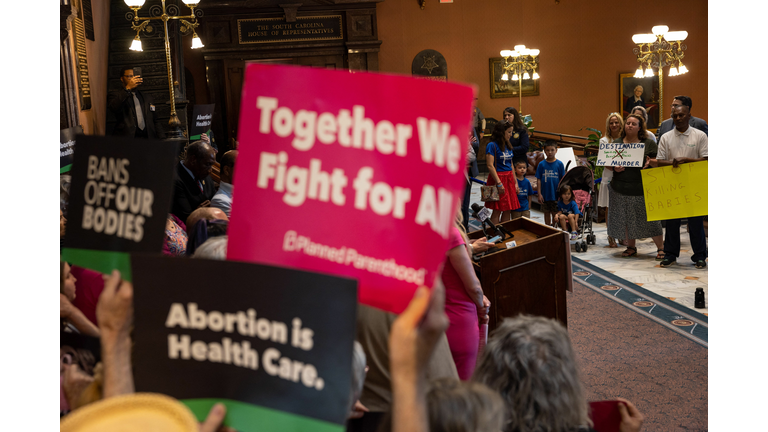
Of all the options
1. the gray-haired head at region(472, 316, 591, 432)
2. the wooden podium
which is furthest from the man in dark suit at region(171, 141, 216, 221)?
the gray-haired head at region(472, 316, 591, 432)

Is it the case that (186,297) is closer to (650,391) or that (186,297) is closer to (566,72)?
(650,391)

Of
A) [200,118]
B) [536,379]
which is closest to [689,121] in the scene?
[200,118]

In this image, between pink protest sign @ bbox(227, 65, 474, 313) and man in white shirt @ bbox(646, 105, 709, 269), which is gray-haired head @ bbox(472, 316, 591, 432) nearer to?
pink protest sign @ bbox(227, 65, 474, 313)

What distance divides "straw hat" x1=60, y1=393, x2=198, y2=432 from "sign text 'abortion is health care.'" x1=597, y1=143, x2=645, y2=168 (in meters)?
6.28

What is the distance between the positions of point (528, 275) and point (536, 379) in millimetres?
2313

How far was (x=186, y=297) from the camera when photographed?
4.19 ft

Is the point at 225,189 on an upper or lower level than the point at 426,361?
upper

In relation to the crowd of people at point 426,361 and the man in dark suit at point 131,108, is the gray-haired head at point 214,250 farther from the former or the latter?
the man in dark suit at point 131,108

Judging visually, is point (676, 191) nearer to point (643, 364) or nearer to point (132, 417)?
point (643, 364)

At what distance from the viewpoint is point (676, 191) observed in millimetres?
5988

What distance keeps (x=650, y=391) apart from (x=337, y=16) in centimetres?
1272

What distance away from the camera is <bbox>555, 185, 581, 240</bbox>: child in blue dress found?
7.84 meters

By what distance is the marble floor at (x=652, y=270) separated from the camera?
5832 millimetres

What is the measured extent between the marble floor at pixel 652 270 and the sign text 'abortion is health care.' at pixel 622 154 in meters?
1.14
